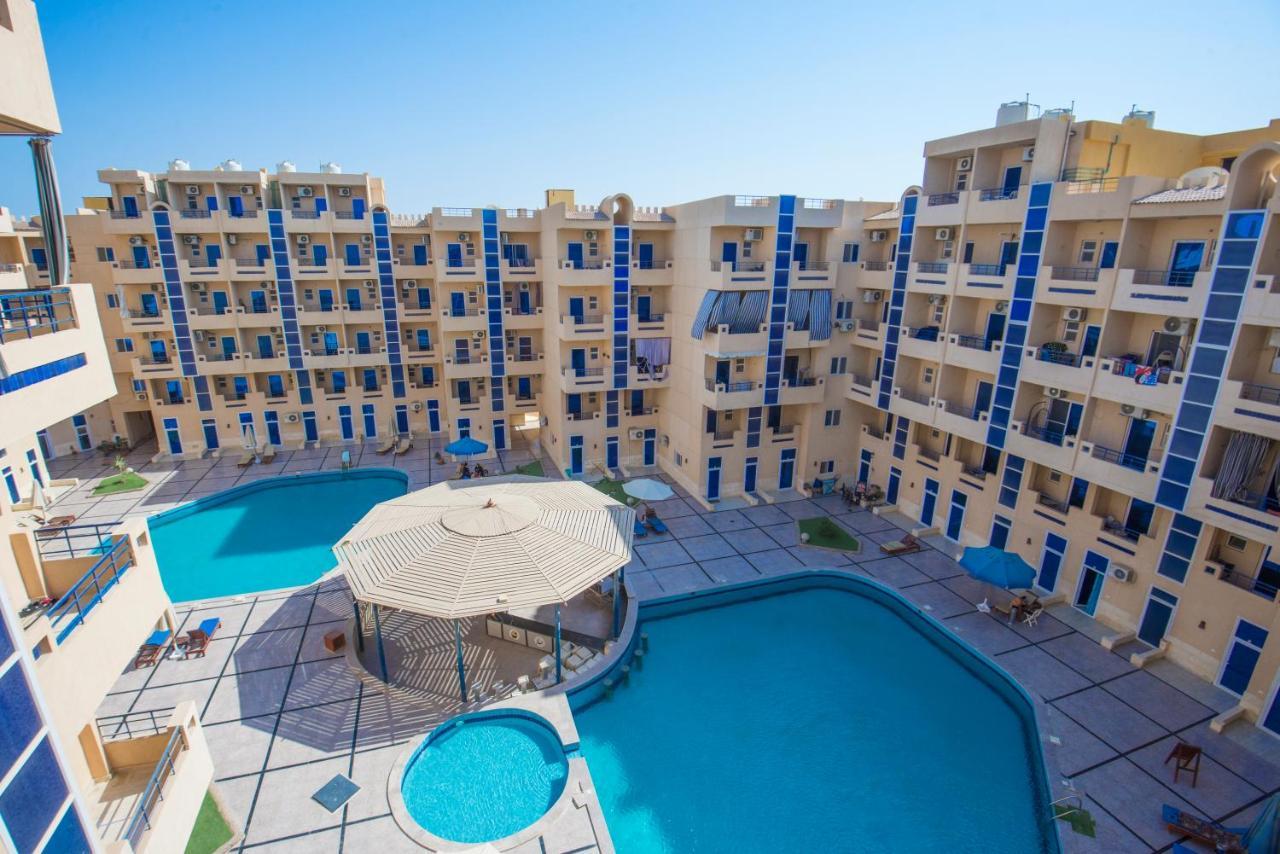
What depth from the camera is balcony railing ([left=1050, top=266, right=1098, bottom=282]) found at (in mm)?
21219

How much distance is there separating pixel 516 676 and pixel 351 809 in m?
5.78

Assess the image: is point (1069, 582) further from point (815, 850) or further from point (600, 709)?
point (600, 709)

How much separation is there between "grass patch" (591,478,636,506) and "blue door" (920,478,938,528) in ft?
45.1

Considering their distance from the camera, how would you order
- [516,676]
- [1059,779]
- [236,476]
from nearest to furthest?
1. [1059,779]
2. [516,676]
3. [236,476]

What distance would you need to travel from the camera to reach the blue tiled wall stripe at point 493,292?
34.7 meters

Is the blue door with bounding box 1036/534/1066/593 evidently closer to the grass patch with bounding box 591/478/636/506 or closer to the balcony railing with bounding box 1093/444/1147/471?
the balcony railing with bounding box 1093/444/1147/471

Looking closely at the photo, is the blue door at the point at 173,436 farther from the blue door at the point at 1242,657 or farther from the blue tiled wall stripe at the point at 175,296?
the blue door at the point at 1242,657

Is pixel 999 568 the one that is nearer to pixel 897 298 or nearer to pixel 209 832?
pixel 897 298

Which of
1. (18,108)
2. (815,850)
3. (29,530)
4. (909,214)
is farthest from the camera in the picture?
(909,214)

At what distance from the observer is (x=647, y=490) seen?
29000mm

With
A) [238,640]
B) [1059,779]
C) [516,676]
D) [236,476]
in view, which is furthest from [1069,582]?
[236,476]

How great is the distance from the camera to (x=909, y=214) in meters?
27.7

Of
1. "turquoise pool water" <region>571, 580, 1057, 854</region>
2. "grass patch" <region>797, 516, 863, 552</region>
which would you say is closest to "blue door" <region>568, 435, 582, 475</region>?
"grass patch" <region>797, 516, 863, 552</region>

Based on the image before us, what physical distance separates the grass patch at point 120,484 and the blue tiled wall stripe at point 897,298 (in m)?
37.9
